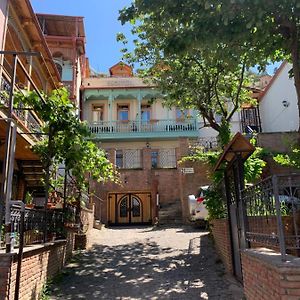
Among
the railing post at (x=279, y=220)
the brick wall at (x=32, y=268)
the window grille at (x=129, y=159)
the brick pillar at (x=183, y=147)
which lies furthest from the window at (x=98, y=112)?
the railing post at (x=279, y=220)

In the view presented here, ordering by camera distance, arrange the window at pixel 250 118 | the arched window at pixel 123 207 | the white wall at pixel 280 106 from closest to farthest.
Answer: the white wall at pixel 280 106 → the arched window at pixel 123 207 → the window at pixel 250 118

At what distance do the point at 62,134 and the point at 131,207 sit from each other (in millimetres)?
14848

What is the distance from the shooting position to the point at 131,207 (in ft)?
78.8

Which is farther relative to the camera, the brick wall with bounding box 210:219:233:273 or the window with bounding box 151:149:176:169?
the window with bounding box 151:149:176:169

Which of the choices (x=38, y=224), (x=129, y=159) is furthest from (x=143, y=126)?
(x=38, y=224)

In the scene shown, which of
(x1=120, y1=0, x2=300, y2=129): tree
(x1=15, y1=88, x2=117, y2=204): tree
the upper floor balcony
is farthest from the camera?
the upper floor balcony

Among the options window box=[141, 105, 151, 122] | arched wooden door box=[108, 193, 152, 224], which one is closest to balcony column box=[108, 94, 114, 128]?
window box=[141, 105, 151, 122]

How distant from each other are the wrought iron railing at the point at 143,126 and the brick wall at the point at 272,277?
20385 millimetres

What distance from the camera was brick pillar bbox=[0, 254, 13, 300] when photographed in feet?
18.3

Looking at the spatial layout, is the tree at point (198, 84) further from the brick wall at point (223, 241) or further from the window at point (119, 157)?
the window at point (119, 157)

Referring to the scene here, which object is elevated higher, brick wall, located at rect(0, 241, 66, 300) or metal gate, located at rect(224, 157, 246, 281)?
→ metal gate, located at rect(224, 157, 246, 281)

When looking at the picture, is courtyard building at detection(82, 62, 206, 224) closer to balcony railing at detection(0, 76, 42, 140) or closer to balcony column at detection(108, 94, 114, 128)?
balcony column at detection(108, 94, 114, 128)

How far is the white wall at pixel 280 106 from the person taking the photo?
19.0 metres

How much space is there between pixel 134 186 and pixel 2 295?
16.1 metres
